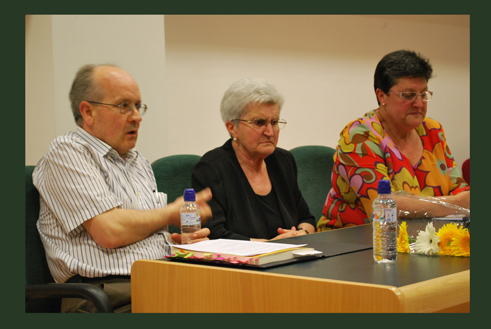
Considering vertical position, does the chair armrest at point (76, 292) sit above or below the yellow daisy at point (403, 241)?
below

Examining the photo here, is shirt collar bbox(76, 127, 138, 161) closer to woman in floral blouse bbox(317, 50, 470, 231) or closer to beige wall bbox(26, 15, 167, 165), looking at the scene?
beige wall bbox(26, 15, 167, 165)

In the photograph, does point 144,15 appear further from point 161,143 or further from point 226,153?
point 226,153

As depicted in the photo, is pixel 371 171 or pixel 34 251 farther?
pixel 371 171

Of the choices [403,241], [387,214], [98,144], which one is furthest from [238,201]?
[387,214]

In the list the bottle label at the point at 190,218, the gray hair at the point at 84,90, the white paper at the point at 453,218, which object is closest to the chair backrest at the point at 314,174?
the white paper at the point at 453,218

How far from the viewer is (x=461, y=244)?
1.32m

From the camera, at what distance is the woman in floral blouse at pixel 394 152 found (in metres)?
2.19

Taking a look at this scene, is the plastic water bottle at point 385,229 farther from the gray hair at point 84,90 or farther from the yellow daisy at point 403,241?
the gray hair at point 84,90

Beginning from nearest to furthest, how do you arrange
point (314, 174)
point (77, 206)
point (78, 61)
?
point (77, 206) → point (78, 61) → point (314, 174)

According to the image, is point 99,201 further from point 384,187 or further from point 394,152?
point 394,152

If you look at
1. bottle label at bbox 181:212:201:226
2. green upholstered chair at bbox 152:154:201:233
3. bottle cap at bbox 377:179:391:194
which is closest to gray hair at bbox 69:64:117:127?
green upholstered chair at bbox 152:154:201:233

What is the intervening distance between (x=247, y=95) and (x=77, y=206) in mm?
956

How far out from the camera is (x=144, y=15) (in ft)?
9.21

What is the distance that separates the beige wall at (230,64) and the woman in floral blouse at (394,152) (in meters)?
1.13
